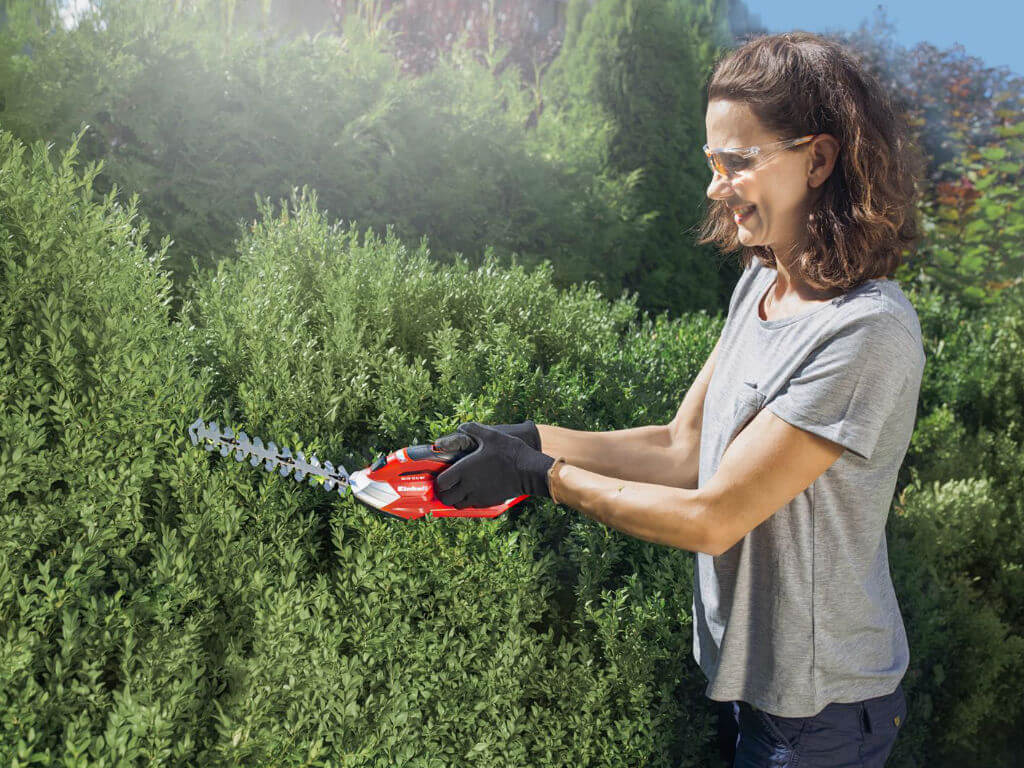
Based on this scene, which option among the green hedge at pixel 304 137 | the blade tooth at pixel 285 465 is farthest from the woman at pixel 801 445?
the green hedge at pixel 304 137

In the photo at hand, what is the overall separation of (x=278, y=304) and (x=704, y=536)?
1458mm

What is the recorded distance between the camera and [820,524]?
1.80 metres

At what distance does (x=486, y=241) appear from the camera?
5.86 metres

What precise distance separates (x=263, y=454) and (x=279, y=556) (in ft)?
0.79

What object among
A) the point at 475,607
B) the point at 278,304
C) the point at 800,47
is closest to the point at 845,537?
the point at 475,607

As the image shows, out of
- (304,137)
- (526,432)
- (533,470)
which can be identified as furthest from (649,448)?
(304,137)

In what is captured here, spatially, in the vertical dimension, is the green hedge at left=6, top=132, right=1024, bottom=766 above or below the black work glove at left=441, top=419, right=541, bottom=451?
below

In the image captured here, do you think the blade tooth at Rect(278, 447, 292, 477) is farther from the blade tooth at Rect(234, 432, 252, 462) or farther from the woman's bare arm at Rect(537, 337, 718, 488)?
the woman's bare arm at Rect(537, 337, 718, 488)

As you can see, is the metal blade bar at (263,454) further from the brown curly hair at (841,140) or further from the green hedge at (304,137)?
the green hedge at (304,137)

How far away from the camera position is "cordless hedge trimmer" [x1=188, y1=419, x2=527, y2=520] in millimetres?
1860

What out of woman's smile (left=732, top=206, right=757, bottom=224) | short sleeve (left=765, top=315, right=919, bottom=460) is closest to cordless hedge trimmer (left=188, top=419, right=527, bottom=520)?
short sleeve (left=765, top=315, right=919, bottom=460)

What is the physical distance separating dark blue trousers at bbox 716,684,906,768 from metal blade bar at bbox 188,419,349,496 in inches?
41.7

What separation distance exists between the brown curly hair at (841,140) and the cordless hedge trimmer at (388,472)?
834 mm

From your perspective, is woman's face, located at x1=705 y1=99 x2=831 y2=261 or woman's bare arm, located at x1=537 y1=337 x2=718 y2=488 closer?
woman's face, located at x1=705 y1=99 x2=831 y2=261
